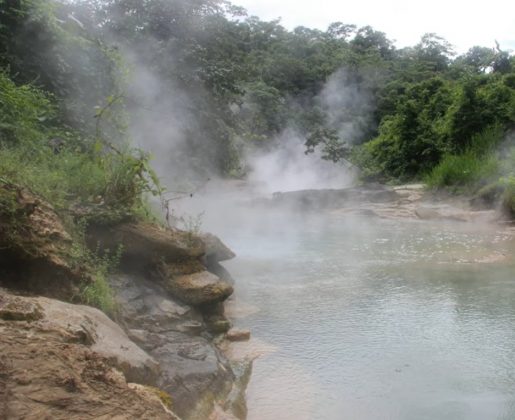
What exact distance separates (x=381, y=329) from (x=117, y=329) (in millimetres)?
2609

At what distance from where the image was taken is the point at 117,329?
3457 millimetres

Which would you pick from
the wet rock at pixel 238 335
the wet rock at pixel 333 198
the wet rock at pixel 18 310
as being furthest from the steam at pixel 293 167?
the wet rock at pixel 18 310

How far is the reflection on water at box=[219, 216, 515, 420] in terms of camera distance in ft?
12.7

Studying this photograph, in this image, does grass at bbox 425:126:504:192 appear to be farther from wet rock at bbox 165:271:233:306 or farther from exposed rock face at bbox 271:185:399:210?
wet rock at bbox 165:271:233:306

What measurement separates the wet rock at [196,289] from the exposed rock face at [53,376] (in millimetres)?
2375

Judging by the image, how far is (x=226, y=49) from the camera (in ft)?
37.1

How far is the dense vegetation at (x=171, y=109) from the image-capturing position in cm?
523

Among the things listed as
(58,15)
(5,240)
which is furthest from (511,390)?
(58,15)

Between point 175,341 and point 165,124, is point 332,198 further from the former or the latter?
point 175,341

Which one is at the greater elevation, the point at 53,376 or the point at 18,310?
the point at 18,310

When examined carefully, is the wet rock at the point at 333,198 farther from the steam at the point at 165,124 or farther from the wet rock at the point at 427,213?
the steam at the point at 165,124

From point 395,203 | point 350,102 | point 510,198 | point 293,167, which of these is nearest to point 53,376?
point 510,198

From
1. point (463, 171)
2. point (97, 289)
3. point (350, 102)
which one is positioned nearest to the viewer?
point (97, 289)

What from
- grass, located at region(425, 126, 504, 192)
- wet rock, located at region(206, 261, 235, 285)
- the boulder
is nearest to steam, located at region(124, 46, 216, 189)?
wet rock, located at region(206, 261, 235, 285)
